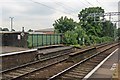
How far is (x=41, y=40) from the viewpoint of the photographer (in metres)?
40.3

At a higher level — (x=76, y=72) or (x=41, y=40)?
(x=41, y=40)

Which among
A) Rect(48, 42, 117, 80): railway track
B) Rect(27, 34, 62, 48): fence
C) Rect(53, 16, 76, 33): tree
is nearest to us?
Rect(48, 42, 117, 80): railway track

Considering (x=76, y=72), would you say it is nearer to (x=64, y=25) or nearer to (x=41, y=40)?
(x=41, y=40)

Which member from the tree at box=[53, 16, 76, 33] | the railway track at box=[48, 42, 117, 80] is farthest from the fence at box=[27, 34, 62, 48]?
the tree at box=[53, 16, 76, 33]

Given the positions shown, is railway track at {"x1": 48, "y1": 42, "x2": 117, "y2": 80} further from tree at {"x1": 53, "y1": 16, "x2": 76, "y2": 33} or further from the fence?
tree at {"x1": 53, "y1": 16, "x2": 76, "y2": 33}

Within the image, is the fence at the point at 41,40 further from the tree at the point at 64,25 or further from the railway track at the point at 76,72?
the tree at the point at 64,25

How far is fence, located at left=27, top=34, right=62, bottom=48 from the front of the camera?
36.2m

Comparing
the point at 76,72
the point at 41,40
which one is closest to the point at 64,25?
the point at 41,40

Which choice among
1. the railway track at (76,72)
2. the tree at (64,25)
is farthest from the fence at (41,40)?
the tree at (64,25)

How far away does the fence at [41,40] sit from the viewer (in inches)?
1427

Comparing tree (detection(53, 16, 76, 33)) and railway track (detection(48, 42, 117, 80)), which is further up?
tree (detection(53, 16, 76, 33))

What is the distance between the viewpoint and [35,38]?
124 feet

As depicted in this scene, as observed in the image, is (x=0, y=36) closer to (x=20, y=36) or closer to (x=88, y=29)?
→ (x=20, y=36)

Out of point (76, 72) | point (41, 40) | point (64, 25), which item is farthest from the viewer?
point (64, 25)
